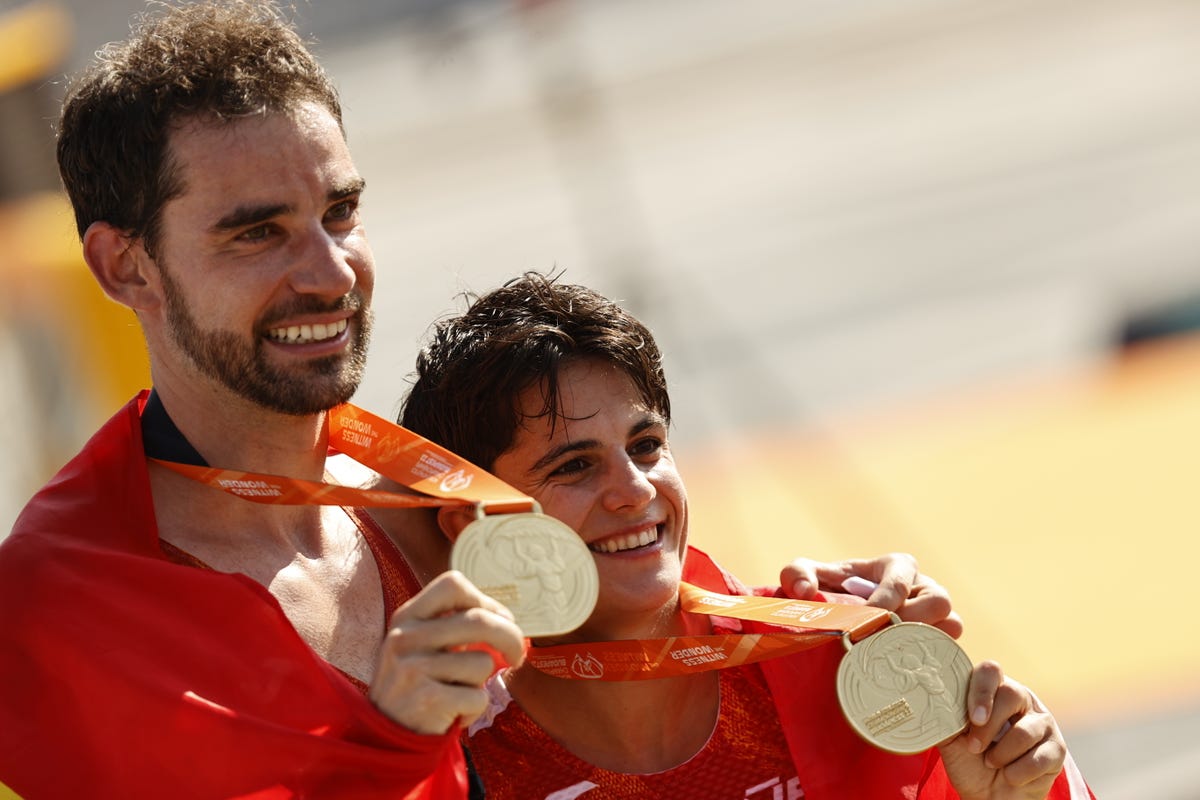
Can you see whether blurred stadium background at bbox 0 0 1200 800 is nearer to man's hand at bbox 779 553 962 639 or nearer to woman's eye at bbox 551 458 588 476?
woman's eye at bbox 551 458 588 476

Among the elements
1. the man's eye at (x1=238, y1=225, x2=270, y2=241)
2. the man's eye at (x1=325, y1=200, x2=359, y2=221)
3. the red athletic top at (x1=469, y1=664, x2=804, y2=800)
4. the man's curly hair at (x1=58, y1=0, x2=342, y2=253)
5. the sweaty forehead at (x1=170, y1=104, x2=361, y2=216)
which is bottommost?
the red athletic top at (x1=469, y1=664, x2=804, y2=800)

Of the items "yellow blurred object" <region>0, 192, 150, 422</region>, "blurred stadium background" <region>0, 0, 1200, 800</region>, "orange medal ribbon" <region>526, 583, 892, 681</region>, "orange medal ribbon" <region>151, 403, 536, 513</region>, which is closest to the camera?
"orange medal ribbon" <region>151, 403, 536, 513</region>

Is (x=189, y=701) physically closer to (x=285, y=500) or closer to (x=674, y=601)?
(x=285, y=500)

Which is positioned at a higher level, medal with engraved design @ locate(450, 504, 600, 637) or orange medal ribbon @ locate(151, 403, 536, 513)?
orange medal ribbon @ locate(151, 403, 536, 513)

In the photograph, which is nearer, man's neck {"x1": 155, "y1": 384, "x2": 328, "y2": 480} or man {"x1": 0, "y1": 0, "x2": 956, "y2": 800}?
man {"x1": 0, "y1": 0, "x2": 956, "y2": 800}

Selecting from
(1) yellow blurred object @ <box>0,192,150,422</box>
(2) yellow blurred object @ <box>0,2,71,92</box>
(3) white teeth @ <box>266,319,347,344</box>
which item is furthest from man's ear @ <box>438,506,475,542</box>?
(2) yellow blurred object @ <box>0,2,71,92</box>

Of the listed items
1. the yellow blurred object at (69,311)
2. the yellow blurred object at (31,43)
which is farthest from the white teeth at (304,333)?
the yellow blurred object at (31,43)

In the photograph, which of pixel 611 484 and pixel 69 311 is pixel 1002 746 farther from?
pixel 69 311

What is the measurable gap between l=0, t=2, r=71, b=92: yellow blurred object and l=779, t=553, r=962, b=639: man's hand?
13.0 feet

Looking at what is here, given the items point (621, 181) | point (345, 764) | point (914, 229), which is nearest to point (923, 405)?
point (914, 229)

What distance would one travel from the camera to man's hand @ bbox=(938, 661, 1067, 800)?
8.04ft

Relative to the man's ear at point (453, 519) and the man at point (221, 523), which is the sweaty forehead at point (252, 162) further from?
the man's ear at point (453, 519)

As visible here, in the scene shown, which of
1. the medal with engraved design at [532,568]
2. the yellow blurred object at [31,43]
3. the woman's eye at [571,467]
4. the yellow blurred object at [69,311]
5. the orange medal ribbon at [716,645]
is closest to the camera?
the medal with engraved design at [532,568]

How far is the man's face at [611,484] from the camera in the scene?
262 cm
